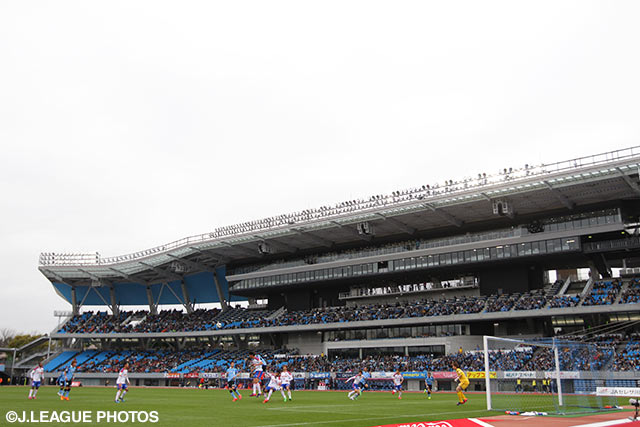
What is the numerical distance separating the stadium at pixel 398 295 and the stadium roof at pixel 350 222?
21cm

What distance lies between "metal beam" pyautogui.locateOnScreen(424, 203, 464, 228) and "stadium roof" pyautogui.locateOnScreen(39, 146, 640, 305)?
0.11 metres

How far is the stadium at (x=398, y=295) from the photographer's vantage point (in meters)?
48.2

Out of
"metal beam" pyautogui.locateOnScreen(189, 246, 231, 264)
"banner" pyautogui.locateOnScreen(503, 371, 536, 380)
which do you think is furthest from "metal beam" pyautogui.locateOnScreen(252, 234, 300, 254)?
"banner" pyautogui.locateOnScreen(503, 371, 536, 380)

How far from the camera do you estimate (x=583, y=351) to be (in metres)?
32.7

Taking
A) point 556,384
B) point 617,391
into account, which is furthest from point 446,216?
point 617,391

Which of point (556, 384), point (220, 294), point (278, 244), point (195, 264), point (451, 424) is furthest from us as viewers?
point (220, 294)

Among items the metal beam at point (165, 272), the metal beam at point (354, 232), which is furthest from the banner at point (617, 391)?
the metal beam at point (165, 272)

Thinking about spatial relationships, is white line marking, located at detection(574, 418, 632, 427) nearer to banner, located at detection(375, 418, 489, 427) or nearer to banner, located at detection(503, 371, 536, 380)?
banner, located at detection(375, 418, 489, 427)

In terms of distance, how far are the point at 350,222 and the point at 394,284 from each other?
13.1 metres

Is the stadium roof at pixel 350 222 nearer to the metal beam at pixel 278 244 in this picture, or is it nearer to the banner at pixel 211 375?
the metal beam at pixel 278 244

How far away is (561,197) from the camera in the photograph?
53125 millimetres

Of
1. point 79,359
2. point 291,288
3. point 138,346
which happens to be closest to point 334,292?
point 291,288

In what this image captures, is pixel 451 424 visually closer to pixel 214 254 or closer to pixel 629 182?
pixel 629 182

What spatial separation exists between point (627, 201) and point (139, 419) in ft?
164
